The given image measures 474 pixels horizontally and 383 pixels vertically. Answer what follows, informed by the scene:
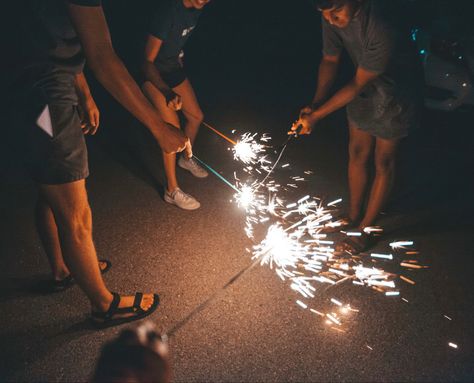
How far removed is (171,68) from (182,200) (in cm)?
147

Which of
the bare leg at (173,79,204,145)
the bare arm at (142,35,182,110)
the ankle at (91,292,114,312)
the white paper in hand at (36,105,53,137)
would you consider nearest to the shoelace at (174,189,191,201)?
the bare leg at (173,79,204,145)

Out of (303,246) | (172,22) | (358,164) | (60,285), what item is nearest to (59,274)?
(60,285)

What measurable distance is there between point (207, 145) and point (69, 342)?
11.5ft

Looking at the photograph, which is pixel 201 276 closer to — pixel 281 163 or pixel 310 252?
pixel 310 252

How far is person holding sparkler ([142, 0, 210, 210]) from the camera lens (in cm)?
341

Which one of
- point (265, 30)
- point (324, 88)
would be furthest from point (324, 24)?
point (265, 30)

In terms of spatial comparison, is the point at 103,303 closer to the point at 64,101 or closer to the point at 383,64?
the point at 64,101

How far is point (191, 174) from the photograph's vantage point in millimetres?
4824

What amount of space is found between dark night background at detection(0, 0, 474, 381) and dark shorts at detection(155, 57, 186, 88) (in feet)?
0.89

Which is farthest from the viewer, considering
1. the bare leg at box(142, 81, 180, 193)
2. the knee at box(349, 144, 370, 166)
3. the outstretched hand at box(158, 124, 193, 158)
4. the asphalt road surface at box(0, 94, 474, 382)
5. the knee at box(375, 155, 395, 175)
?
the bare leg at box(142, 81, 180, 193)

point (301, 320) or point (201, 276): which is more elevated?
point (301, 320)

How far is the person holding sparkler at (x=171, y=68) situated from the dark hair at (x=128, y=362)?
8.74ft

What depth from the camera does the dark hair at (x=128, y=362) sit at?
128 centimetres

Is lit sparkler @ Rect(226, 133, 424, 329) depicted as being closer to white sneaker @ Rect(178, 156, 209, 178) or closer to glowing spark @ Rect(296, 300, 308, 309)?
glowing spark @ Rect(296, 300, 308, 309)
